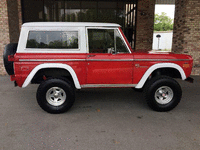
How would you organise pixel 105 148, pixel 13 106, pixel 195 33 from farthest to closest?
pixel 195 33 < pixel 13 106 < pixel 105 148

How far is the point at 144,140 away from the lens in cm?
294

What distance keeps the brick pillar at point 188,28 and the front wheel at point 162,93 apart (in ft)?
14.3

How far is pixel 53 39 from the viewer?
3844 millimetres

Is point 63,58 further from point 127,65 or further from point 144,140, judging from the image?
point 144,140

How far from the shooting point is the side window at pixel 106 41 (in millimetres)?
3924

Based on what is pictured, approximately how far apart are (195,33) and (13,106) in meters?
7.58

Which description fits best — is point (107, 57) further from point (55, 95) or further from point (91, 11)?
point (91, 11)

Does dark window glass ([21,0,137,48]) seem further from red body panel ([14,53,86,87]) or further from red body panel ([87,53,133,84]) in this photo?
red body panel ([14,53,86,87])

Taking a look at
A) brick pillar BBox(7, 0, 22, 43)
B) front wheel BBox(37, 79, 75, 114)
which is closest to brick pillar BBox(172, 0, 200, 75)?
front wheel BBox(37, 79, 75, 114)

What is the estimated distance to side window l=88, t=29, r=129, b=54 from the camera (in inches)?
154

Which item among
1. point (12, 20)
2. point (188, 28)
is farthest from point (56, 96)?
point (188, 28)

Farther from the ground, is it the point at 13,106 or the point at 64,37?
the point at 64,37

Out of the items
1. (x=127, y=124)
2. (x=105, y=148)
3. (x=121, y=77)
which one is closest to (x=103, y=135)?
(x=105, y=148)

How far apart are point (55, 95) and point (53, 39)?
1.28 metres
